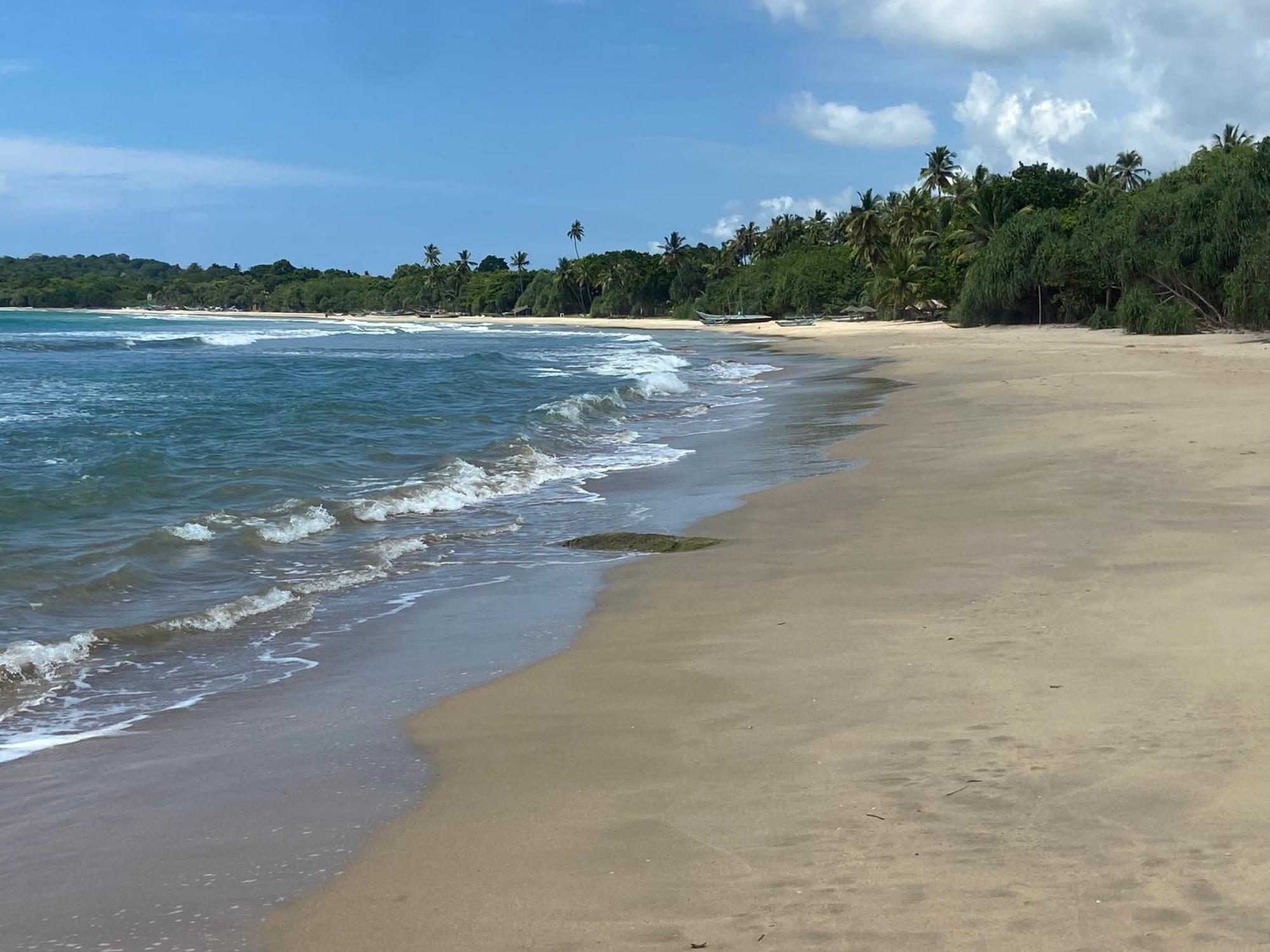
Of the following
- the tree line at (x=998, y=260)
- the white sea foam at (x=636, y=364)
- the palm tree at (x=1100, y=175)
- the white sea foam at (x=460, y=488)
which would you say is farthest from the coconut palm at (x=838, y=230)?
the white sea foam at (x=460, y=488)

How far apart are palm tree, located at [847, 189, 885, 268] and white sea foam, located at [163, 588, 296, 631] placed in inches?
3283

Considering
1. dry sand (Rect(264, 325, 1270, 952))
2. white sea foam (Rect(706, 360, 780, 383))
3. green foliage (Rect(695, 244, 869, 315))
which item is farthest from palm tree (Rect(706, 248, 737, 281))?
dry sand (Rect(264, 325, 1270, 952))

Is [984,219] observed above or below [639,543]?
above

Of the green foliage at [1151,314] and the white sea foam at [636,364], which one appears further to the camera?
the green foliage at [1151,314]

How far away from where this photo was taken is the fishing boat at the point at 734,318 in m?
98.2

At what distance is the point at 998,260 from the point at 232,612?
51.7 m

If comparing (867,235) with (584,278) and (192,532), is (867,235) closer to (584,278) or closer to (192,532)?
(584,278)

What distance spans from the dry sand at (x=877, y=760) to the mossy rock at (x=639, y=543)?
0.34 m

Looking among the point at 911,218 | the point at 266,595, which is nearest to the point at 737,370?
the point at 266,595

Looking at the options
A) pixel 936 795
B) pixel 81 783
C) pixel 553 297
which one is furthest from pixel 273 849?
pixel 553 297

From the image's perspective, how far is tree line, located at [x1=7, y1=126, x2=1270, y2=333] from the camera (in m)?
39.3

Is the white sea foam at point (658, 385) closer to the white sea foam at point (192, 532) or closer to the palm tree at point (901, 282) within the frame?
the white sea foam at point (192, 532)

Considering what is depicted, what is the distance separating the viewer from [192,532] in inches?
461

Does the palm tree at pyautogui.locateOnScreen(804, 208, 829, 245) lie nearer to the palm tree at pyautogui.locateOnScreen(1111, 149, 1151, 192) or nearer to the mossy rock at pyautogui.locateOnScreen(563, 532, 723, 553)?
the palm tree at pyautogui.locateOnScreen(1111, 149, 1151, 192)
